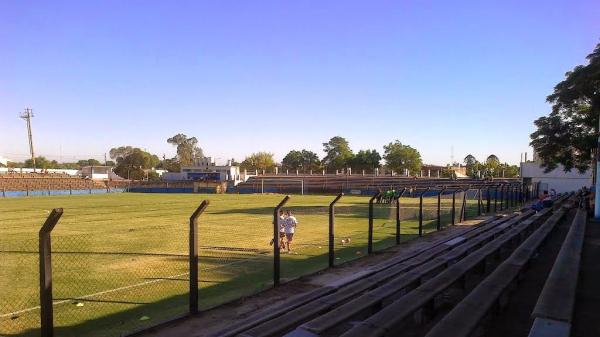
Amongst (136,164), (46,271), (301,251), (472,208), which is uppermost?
(136,164)

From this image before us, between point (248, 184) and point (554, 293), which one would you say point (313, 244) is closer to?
point (554, 293)

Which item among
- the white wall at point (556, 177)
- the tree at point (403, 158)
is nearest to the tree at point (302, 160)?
the tree at point (403, 158)

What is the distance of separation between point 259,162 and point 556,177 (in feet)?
294

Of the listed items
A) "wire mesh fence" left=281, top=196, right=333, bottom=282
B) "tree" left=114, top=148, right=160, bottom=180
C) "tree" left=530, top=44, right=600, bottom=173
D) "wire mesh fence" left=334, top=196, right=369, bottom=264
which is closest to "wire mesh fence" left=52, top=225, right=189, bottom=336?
"wire mesh fence" left=281, top=196, right=333, bottom=282

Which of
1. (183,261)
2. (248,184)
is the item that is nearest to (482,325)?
(183,261)

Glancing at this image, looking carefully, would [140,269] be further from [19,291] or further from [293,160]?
[293,160]

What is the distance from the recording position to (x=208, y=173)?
11744cm

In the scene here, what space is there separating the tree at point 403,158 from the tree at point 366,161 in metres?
3.81

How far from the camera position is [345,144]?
138 meters

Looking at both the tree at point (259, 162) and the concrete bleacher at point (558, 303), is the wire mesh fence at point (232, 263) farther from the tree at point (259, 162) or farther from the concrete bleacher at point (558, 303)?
the tree at point (259, 162)

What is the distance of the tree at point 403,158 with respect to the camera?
11106cm

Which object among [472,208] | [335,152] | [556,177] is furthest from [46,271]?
[335,152]

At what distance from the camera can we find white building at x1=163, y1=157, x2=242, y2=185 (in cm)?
11381

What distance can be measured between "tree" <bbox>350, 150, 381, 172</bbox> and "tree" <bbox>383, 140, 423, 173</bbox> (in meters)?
3.81
